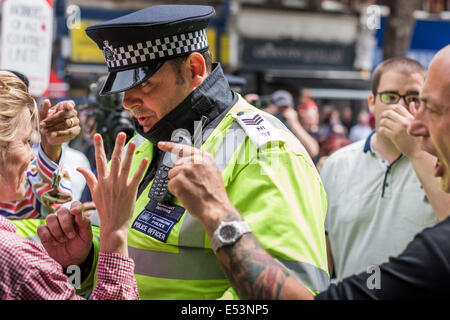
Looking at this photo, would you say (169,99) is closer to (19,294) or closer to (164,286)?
(164,286)

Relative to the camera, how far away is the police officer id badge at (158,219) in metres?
2.05

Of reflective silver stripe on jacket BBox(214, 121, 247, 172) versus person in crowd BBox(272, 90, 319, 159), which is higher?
reflective silver stripe on jacket BBox(214, 121, 247, 172)

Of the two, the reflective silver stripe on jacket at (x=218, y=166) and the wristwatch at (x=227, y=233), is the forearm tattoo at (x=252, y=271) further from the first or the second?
the reflective silver stripe on jacket at (x=218, y=166)

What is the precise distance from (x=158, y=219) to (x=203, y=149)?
30cm

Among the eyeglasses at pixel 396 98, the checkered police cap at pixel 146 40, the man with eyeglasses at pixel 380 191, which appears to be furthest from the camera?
the eyeglasses at pixel 396 98

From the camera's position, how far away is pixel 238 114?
223 centimetres

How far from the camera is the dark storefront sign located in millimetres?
15758

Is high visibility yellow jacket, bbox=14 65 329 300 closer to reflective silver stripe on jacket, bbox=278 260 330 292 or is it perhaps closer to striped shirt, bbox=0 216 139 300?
reflective silver stripe on jacket, bbox=278 260 330 292

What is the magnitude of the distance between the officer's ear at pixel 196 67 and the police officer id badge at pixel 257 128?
215 mm

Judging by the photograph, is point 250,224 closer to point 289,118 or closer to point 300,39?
Result: point 289,118

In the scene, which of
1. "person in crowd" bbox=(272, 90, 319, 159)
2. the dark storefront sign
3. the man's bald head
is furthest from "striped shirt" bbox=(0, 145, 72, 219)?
the dark storefront sign

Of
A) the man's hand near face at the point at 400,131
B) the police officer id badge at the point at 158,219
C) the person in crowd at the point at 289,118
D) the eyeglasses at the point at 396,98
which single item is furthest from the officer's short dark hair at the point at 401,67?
the person in crowd at the point at 289,118

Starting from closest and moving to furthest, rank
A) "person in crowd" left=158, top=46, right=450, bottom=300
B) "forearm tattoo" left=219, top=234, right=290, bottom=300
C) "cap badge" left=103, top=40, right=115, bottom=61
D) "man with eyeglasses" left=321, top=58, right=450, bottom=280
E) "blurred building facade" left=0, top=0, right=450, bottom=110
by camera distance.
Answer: "person in crowd" left=158, top=46, right=450, bottom=300
"forearm tattoo" left=219, top=234, right=290, bottom=300
"cap badge" left=103, top=40, right=115, bottom=61
"man with eyeglasses" left=321, top=58, right=450, bottom=280
"blurred building facade" left=0, top=0, right=450, bottom=110

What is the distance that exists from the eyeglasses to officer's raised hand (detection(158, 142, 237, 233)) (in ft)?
6.27
